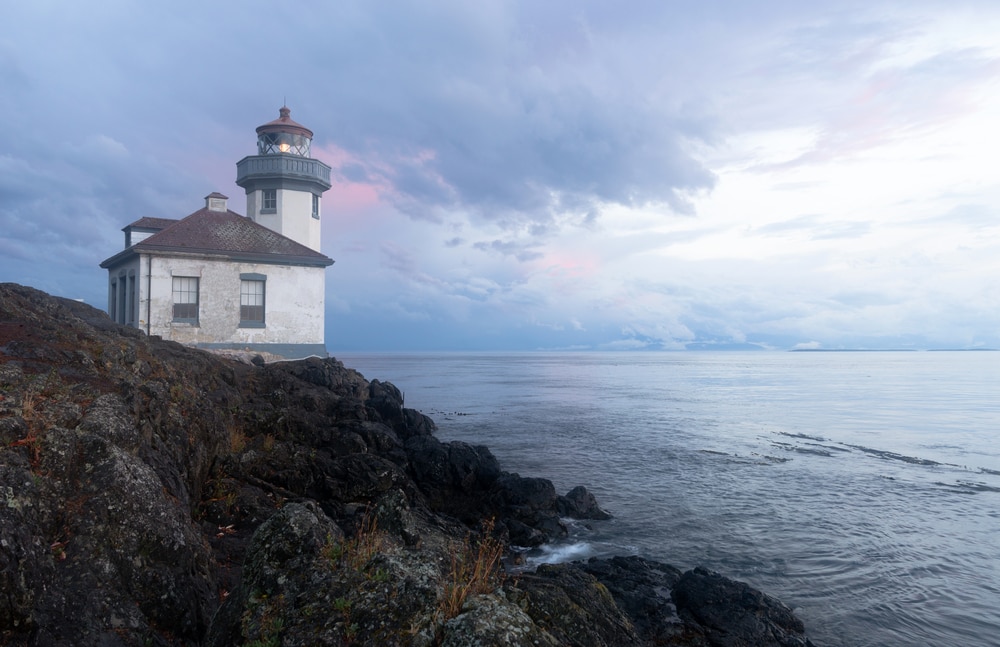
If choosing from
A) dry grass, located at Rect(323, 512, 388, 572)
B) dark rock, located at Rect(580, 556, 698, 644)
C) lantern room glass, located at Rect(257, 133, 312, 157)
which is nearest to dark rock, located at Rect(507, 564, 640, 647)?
dark rock, located at Rect(580, 556, 698, 644)

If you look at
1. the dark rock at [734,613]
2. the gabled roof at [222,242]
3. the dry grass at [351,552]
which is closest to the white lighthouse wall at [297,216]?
the gabled roof at [222,242]

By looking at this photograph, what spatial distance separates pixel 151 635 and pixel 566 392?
47.4m

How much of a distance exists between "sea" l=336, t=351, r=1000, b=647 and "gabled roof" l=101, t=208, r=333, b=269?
10.7m

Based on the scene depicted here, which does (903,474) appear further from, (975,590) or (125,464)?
(125,464)

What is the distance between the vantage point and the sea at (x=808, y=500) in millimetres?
9727

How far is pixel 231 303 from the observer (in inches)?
1125

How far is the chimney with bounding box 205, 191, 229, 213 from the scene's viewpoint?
3127cm

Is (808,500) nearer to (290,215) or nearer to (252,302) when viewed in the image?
(252,302)

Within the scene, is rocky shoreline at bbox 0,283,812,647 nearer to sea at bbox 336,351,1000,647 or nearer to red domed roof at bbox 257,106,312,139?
sea at bbox 336,351,1000,647

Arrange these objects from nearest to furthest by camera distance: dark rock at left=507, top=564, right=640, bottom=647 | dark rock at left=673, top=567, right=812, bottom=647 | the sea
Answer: dark rock at left=507, top=564, right=640, bottom=647, dark rock at left=673, top=567, right=812, bottom=647, the sea

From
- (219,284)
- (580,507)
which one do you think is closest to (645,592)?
(580,507)

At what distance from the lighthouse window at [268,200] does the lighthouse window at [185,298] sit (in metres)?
8.54

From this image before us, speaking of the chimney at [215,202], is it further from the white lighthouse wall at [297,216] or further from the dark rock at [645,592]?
the dark rock at [645,592]

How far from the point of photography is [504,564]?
10617 millimetres
